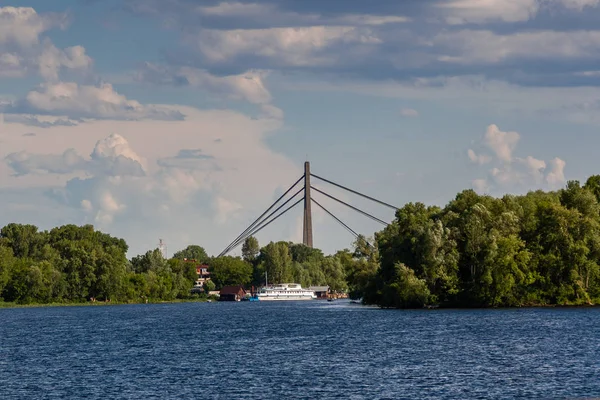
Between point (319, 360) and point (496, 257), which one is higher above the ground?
point (496, 257)

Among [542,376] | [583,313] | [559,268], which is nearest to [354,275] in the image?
[559,268]

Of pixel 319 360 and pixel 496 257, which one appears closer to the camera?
pixel 319 360

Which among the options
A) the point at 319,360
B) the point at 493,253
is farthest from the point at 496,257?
the point at 319,360

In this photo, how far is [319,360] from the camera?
52969 millimetres

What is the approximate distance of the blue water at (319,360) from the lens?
136 feet

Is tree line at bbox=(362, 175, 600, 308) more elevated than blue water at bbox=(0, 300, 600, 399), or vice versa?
tree line at bbox=(362, 175, 600, 308)

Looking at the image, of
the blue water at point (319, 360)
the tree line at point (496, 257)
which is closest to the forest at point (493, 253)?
the tree line at point (496, 257)

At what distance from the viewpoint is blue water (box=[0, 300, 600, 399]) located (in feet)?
136

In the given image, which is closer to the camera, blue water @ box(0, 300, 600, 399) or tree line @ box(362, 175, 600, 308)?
blue water @ box(0, 300, 600, 399)

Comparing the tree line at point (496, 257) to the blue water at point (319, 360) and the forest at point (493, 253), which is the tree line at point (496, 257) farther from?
the blue water at point (319, 360)

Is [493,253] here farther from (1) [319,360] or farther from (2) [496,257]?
(1) [319,360]

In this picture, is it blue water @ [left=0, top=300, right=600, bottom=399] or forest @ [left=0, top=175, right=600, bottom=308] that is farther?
forest @ [left=0, top=175, right=600, bottom=308]

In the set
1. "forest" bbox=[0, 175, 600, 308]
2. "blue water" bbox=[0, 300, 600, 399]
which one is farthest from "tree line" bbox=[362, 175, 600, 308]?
"blue water" bbox=[0, 300, 600, 399]

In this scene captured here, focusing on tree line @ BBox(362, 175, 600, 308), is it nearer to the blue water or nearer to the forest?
the forest
